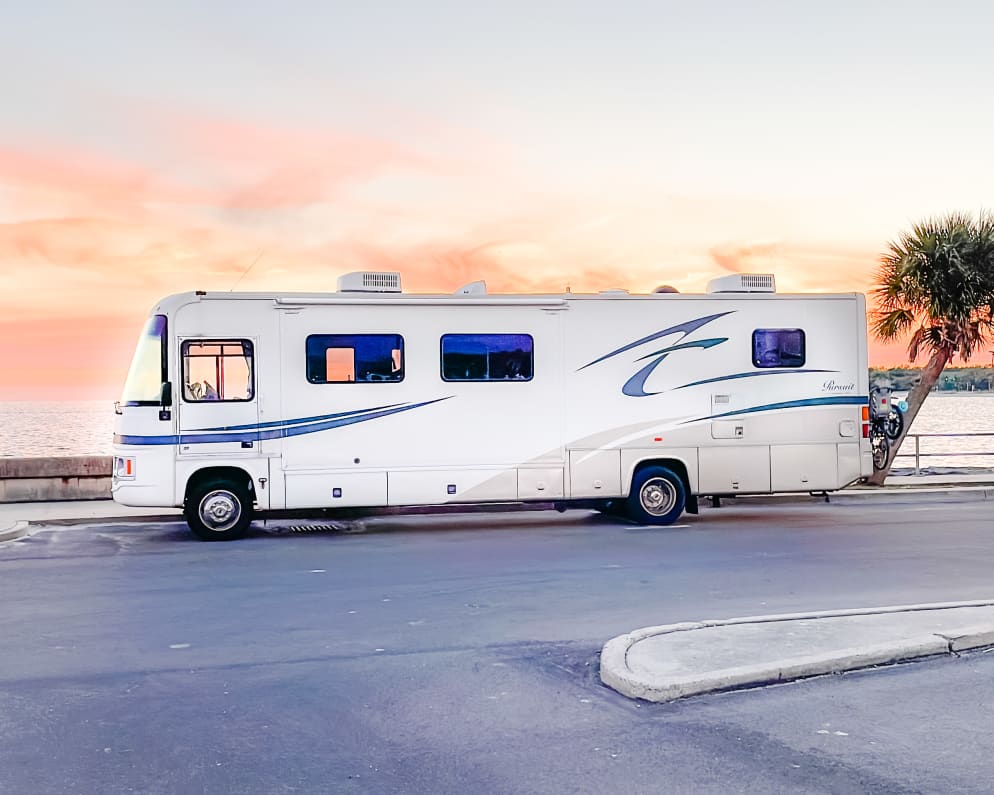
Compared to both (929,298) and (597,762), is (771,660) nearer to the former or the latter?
(597,762)

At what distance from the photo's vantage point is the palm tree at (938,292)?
22031mm

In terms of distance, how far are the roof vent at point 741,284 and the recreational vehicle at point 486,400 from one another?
0.12 feet

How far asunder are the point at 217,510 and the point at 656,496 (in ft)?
20.4

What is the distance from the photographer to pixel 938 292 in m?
22.1

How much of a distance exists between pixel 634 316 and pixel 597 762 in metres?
11.4

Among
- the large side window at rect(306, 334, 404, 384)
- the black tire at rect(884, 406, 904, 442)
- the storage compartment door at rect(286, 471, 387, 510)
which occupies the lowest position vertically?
the storage compartment door at rect(286, 471, 387, 510)

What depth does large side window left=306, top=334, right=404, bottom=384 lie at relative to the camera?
606 inches

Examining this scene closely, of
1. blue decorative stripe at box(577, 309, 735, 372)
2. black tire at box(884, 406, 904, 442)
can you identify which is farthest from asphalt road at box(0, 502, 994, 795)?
black tire at box(884, 406, 904, 442)

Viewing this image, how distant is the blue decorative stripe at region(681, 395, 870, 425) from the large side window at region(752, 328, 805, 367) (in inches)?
22.4

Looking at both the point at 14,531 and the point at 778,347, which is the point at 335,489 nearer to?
the point at 14,531

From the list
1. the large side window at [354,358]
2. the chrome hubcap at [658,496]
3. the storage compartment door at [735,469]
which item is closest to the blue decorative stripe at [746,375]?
the storage compartment door at [735,469]

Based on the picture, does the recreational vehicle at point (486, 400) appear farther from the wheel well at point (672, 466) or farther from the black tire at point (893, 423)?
the black tire at point (893, 423)

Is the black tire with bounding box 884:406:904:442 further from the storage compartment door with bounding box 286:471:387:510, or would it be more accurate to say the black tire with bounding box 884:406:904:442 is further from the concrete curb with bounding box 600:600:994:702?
the concrete curb with bounding box 600:600:994:702

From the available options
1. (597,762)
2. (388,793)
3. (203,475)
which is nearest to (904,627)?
(597,762)
